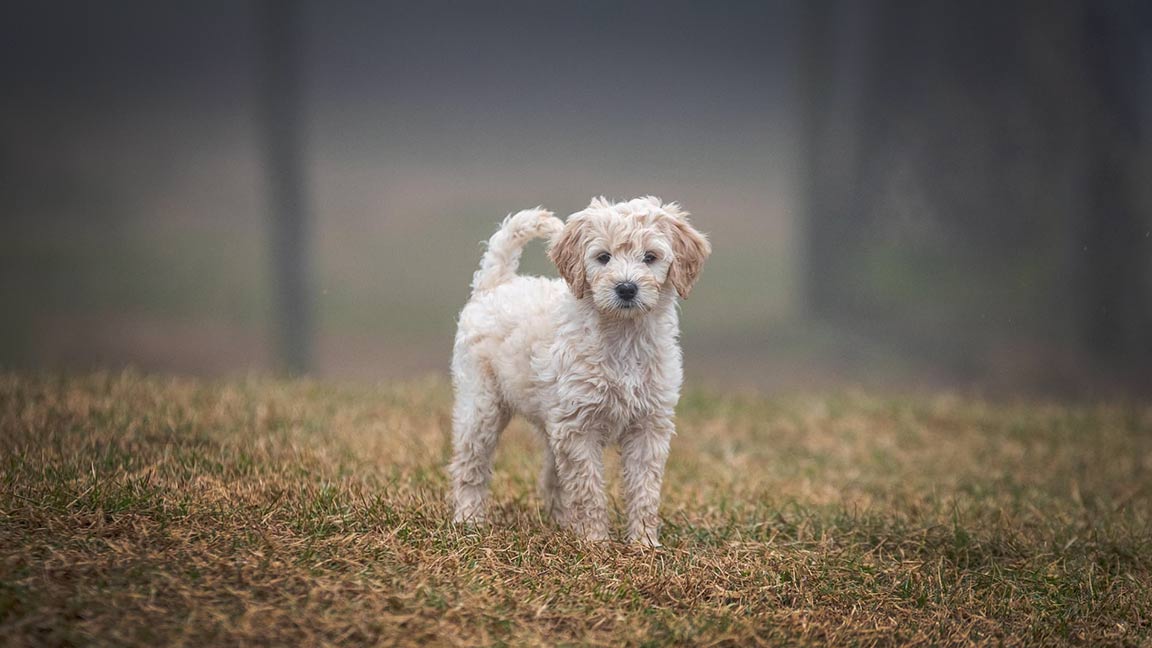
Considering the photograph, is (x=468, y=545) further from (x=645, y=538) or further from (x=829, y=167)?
(x=829, y=167)

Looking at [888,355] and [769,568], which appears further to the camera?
[888,355]

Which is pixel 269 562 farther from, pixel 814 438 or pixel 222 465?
pixel 814 438

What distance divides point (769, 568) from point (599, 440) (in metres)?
0.89

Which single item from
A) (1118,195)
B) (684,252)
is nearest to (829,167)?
(1118,195)

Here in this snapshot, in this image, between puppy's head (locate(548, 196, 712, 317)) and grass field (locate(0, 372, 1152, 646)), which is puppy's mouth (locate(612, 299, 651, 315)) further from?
grass field (locate(0, 372, 1152, 646))

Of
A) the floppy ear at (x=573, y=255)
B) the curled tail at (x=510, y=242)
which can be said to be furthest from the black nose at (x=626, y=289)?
the curled tail at (x=510, y=242)

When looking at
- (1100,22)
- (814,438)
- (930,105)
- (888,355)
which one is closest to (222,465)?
(814,438)

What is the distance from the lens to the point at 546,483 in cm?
501

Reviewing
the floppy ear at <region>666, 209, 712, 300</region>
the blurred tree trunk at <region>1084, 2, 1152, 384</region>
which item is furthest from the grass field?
the blurred tree trunk at <region>1084, 2, 1152, 384</region>

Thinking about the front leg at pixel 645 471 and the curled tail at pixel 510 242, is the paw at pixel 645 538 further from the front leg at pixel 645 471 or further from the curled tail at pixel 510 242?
the curled tail at pixel 510 242

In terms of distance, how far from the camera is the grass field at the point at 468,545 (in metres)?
3.53

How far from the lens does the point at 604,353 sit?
4371 mm

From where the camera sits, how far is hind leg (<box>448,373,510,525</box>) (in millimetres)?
4797

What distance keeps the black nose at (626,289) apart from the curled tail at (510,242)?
2.61 ft
